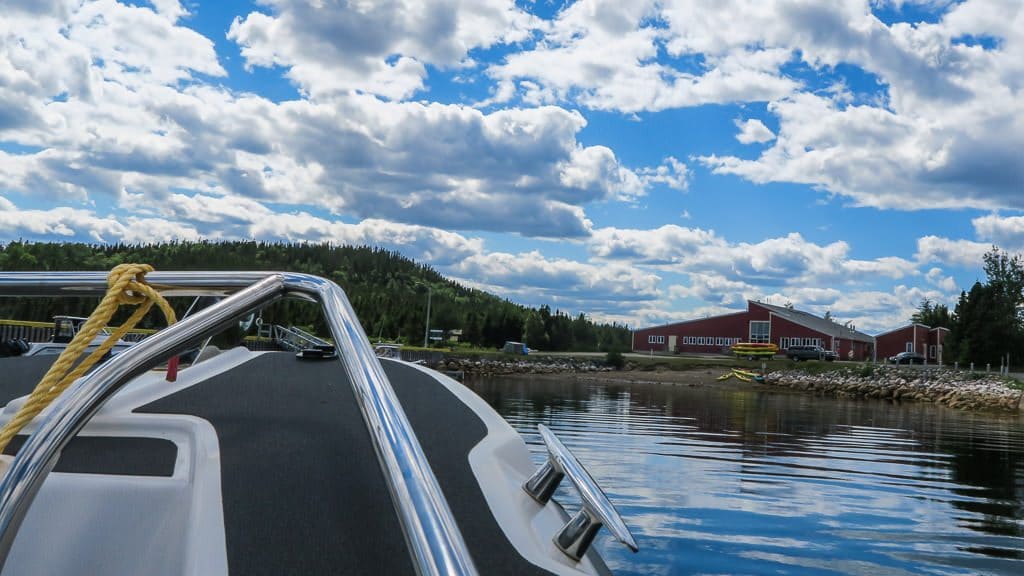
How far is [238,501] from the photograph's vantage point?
1675 millimetres

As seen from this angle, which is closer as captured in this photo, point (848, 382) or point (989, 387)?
point (989, 387)

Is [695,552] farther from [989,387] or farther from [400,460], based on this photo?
[989,387]

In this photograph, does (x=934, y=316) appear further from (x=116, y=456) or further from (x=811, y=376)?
(x=116, y=456)

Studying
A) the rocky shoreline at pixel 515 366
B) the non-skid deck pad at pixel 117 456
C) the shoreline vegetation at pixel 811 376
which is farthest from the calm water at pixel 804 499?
the rocky shoreline at pixel 515 366

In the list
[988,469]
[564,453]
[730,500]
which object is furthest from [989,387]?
[564,453]

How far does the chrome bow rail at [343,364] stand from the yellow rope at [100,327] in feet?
0.13

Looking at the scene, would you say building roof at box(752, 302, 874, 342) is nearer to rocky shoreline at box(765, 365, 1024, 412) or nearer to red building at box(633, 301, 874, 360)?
red building at box(633, 301, 874, 360)

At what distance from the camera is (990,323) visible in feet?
149

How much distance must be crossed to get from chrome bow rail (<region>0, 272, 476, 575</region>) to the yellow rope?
41 mm

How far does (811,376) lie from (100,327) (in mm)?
37423

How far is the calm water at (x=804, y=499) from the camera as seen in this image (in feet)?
12.9

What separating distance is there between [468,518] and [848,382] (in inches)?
1320


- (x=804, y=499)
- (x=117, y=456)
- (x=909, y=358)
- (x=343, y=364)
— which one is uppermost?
(x=909, y=358)

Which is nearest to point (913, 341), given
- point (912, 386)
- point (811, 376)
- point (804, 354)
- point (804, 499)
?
point (804, 354)
